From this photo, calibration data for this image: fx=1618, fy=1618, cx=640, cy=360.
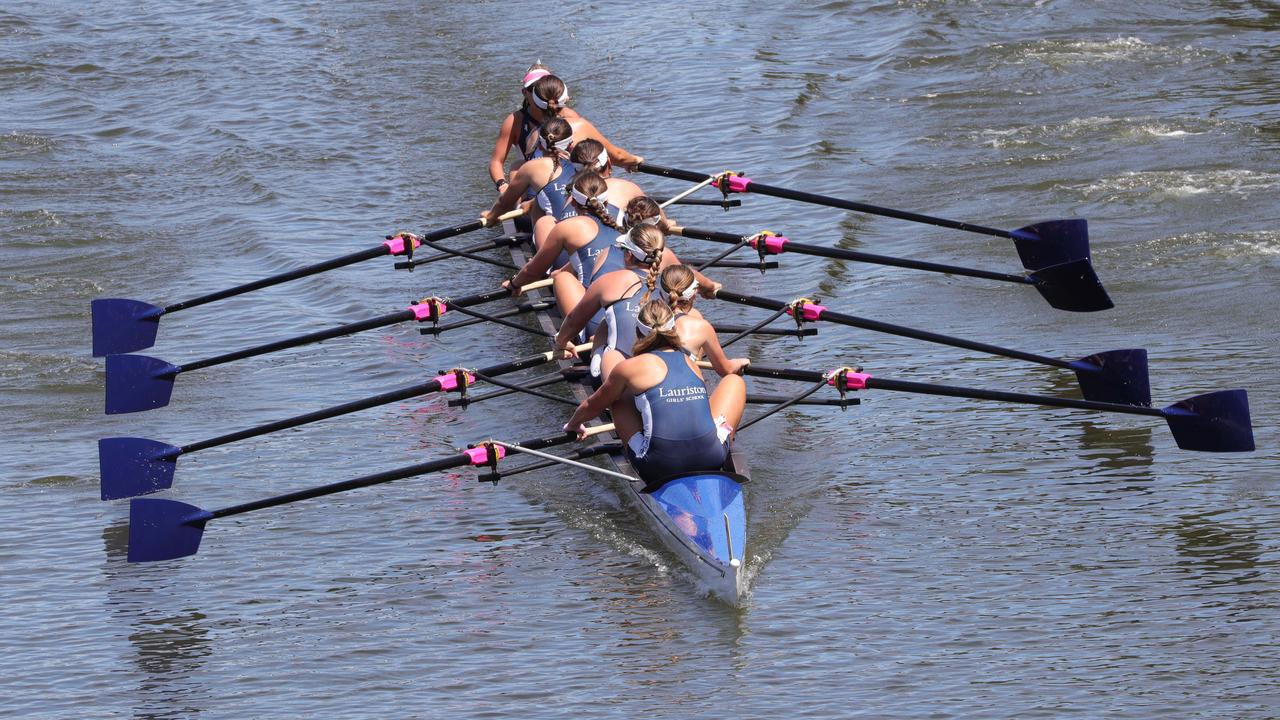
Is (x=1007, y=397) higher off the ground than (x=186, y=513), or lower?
higher

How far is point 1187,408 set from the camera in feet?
36.4

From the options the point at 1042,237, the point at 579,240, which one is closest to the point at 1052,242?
the point at 1042,237

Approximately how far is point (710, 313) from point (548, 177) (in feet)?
A: 6.91

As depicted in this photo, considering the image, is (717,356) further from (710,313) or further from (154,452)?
(710,313)

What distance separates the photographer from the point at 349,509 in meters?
11.9

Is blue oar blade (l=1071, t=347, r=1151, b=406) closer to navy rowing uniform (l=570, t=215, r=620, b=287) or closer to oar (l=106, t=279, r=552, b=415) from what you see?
navy rowing uniform (l=570, t=215, r=620, b=287)

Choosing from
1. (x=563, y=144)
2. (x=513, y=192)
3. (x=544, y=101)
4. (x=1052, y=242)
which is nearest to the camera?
(x=1052, y=242)

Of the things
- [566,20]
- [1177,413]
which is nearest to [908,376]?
[1177,413]

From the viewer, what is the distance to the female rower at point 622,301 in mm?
10688

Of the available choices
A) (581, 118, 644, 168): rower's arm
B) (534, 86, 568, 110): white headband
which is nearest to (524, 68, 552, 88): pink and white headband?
(534, 86, 568, 110): white headband

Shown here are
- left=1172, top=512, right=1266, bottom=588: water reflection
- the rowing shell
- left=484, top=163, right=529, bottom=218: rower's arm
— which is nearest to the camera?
the rowing shell

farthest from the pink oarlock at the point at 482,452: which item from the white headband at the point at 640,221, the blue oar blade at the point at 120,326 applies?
the blue oar blade at the point at 120,326

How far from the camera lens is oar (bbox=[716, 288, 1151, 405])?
11.6 m

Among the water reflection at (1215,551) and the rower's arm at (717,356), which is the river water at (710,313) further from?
the rower's arm at (717,356)
